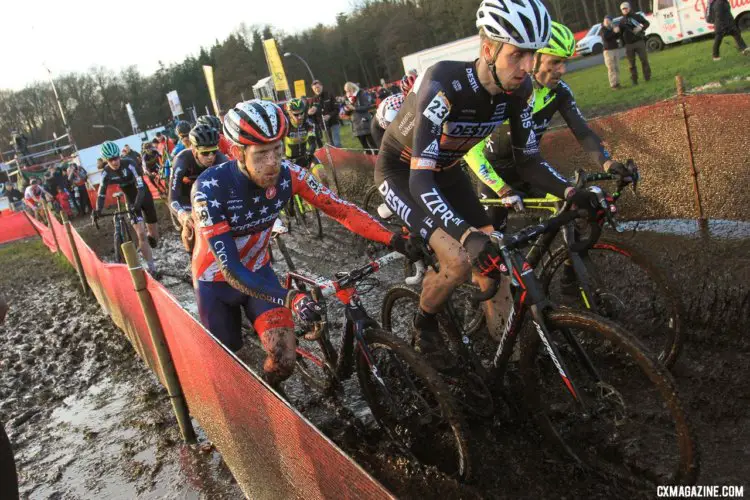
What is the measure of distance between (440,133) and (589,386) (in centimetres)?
173

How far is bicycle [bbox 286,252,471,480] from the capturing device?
3.37 meters

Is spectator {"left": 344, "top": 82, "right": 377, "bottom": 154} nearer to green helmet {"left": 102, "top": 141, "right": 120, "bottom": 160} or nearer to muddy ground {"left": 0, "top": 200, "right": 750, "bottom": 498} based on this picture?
green helmet {"left": 102, "top": 141, "right": 120, "bottom": 160}

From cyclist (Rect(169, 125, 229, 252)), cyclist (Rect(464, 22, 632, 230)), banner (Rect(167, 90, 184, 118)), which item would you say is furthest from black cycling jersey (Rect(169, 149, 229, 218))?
banner (Rect(167, 90, 184, 118))

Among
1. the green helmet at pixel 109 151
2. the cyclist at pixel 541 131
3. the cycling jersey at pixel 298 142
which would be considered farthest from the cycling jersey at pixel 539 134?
the green helmet at pixel 109 151

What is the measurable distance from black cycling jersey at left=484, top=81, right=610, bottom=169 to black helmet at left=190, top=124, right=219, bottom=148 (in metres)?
3.16

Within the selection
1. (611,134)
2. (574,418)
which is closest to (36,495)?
(574,418)

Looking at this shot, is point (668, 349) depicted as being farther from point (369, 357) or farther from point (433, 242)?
point (369, 357)

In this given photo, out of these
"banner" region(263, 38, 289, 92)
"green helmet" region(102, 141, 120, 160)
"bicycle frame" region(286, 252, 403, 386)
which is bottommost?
"bicycle frame" region(286, 252, 403, 386)

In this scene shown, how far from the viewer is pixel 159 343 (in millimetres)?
4742

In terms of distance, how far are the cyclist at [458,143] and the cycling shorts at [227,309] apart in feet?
3.69

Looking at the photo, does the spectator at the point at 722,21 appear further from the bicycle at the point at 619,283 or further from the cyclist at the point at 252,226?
the cyclist at the point at 252,226

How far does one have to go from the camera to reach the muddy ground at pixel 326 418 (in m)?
3.35

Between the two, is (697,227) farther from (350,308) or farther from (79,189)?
(79,189)

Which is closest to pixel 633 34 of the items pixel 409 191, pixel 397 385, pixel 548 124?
pixel 548 124
